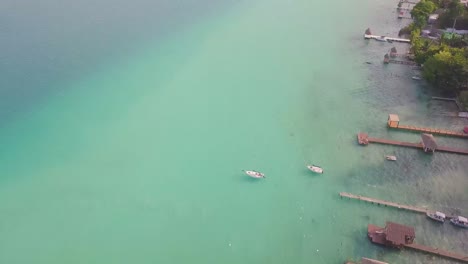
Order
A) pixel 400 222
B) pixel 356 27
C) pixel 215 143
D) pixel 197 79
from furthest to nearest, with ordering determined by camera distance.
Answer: pixel 356 27 → pixel 197 79 → pixel 215 143 → pixel 400 222

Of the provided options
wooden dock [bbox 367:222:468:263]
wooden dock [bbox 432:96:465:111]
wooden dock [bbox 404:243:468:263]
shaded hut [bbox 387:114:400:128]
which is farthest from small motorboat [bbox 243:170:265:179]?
wooden dock [bbox 432:96:465:111]

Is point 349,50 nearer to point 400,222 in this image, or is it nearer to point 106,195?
point 400,222

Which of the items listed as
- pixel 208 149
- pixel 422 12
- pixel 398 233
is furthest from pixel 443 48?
pixel 208 149

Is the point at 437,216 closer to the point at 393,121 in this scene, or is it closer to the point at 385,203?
the point at 385,203

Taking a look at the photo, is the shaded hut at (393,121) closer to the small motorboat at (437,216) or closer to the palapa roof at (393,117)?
the palapa roof at (393,117)

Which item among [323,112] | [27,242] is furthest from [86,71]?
[323,112]

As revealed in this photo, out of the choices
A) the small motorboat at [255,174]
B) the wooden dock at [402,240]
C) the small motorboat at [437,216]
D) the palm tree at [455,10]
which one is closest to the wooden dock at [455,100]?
the small motorboat at [437,216]

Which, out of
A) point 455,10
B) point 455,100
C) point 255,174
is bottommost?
point 255,174
